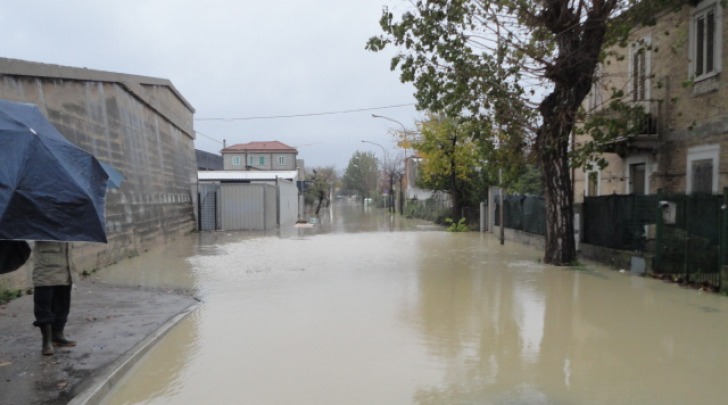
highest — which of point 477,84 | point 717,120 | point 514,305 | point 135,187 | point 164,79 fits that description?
point 164,79

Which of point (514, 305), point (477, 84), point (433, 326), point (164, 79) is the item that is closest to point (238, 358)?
point (433, 326)

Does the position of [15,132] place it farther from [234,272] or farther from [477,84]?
[477,84]

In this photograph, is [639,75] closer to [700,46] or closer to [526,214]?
[700,46]

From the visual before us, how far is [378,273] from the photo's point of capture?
13.0 meters

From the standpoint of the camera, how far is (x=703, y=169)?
13133 millimetres

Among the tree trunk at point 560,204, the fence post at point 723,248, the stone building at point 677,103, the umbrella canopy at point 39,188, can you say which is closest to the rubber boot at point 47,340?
the umbrella canopy at point 39,188

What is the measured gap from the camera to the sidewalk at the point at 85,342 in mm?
5051

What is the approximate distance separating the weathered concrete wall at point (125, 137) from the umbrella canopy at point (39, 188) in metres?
4.72

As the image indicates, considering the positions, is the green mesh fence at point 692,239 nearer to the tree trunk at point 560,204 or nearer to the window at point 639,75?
the tree trunk at point 560,204

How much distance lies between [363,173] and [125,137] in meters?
94.4

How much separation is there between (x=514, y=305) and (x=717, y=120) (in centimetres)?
697

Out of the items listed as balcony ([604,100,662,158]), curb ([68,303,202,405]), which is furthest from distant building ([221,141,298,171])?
curb ([68,303,202,405])

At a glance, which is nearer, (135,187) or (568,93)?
(568,93)

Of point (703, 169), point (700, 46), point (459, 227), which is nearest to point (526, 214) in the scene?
point (459, 227)
